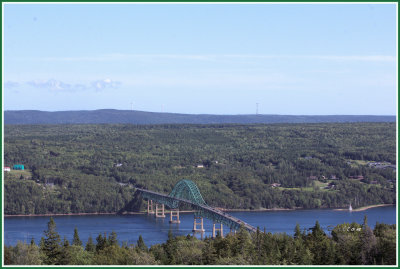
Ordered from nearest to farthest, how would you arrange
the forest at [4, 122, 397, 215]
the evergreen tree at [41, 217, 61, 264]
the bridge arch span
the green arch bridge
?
1. the evergreen tree at [41, 217, 61, 264]
2. the green arch bridge
3. the bridge arch span
4. the forest at [4, 122, 397, 215]

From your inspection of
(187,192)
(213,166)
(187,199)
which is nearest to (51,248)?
(187,199)

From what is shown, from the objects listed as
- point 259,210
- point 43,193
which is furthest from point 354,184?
point 43,193

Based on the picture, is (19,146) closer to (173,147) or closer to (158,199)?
(173,147)

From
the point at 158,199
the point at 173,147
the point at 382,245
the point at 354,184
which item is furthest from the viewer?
the point at 173,147

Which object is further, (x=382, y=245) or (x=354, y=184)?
(x=354, y=184)

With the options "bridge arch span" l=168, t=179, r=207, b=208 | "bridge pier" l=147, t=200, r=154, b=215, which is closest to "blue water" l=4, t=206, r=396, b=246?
"bridge arch span" l=168, t=179, r=207, b=208

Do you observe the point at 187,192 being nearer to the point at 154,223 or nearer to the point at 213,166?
the point at 154,223

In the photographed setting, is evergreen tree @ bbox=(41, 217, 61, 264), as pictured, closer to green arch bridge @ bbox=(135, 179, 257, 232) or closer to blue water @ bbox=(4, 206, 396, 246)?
blue water @ bbox=(4, 206, 396, 246)
